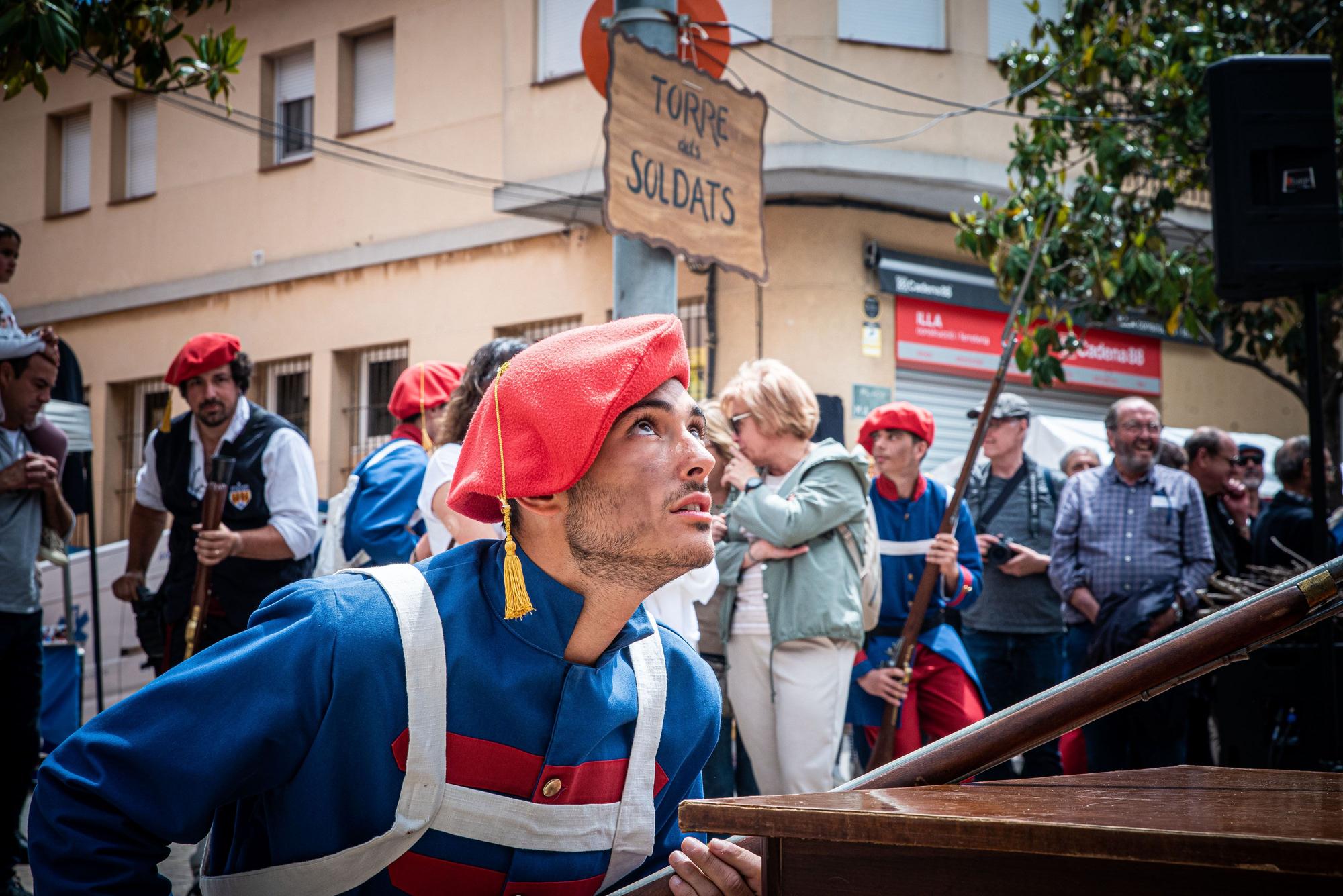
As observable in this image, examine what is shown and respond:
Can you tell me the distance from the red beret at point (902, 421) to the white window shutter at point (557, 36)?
8.97 metres

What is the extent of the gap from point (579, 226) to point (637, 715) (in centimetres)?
1241

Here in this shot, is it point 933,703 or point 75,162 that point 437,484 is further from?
point 75,162

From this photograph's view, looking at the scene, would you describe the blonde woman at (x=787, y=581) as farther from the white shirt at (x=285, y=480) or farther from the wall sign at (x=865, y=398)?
the wall sign at (x=865, y=398)

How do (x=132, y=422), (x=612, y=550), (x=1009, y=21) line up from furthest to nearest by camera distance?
1. (x=132, y=422)
2. (x=1009, y=21)
3. (x=612, y=550)

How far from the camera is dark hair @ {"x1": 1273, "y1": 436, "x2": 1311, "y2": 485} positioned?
24.7 feet

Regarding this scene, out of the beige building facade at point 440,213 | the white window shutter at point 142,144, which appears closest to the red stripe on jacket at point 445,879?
the beige building facade at point 440,213

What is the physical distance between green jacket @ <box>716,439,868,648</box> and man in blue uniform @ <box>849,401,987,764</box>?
1.88 feet

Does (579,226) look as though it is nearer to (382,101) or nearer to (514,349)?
(382,101)

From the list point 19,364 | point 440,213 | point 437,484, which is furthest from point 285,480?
point 440,213

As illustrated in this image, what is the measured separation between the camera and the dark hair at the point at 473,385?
13.8 feet

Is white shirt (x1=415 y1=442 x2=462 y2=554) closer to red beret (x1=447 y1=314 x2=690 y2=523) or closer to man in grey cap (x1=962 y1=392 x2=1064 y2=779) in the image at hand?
red beret (x1=447 y1=314 x2=690 y2=523)

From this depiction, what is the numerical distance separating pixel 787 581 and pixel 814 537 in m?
0.20

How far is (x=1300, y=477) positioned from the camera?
7.54 metres

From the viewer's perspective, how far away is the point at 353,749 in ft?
5.95
